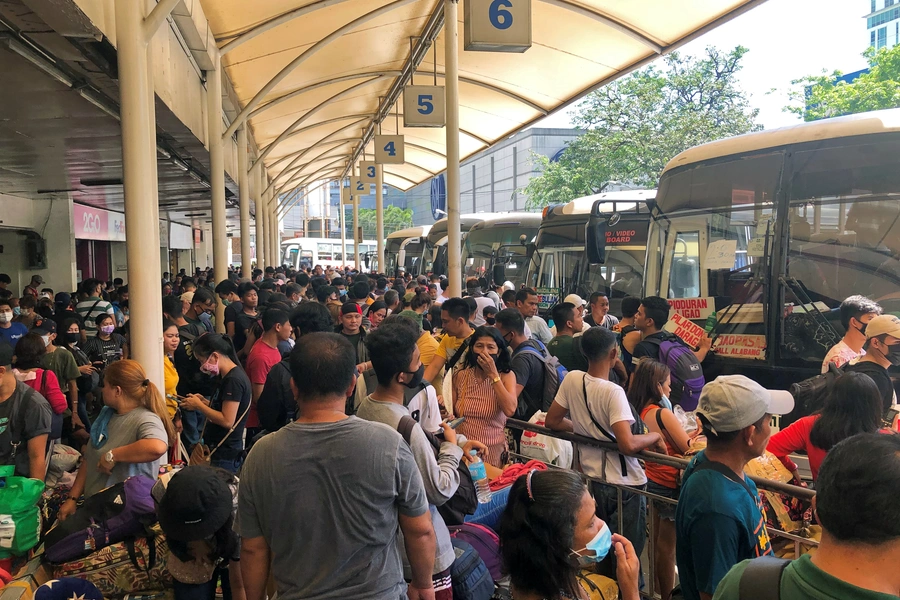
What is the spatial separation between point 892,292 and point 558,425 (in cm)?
346

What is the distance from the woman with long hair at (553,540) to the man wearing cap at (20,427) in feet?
11.2

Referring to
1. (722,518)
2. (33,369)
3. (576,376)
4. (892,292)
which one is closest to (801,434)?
(576,376)

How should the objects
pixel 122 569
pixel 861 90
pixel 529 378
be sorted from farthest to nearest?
pixel 861 90 → pixel 529 378 → pixel 122 569

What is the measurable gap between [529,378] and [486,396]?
568 millimetres

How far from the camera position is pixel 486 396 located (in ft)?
16.2

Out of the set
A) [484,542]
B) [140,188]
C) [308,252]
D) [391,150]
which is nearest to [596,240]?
[140,188]

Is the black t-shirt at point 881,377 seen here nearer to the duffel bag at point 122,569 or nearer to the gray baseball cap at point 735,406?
the gray baseball cap at point 735,406

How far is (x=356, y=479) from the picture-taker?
2520 mm

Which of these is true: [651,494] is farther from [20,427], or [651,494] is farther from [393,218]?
[393,218]

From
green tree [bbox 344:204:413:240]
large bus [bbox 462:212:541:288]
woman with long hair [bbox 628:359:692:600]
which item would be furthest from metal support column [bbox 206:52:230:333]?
green tree [bbox 344:204:413:240]

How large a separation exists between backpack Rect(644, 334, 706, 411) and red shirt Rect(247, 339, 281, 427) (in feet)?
9.71

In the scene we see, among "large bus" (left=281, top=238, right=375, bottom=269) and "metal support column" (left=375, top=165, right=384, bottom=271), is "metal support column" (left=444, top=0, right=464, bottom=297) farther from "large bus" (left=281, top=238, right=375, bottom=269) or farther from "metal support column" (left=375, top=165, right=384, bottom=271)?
"large bus" (left=281, top=238, right=375, bottom=269)

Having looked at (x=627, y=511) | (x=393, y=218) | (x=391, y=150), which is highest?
(x=393, y=218)

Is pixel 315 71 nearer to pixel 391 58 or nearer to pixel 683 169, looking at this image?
pixel 391 58
